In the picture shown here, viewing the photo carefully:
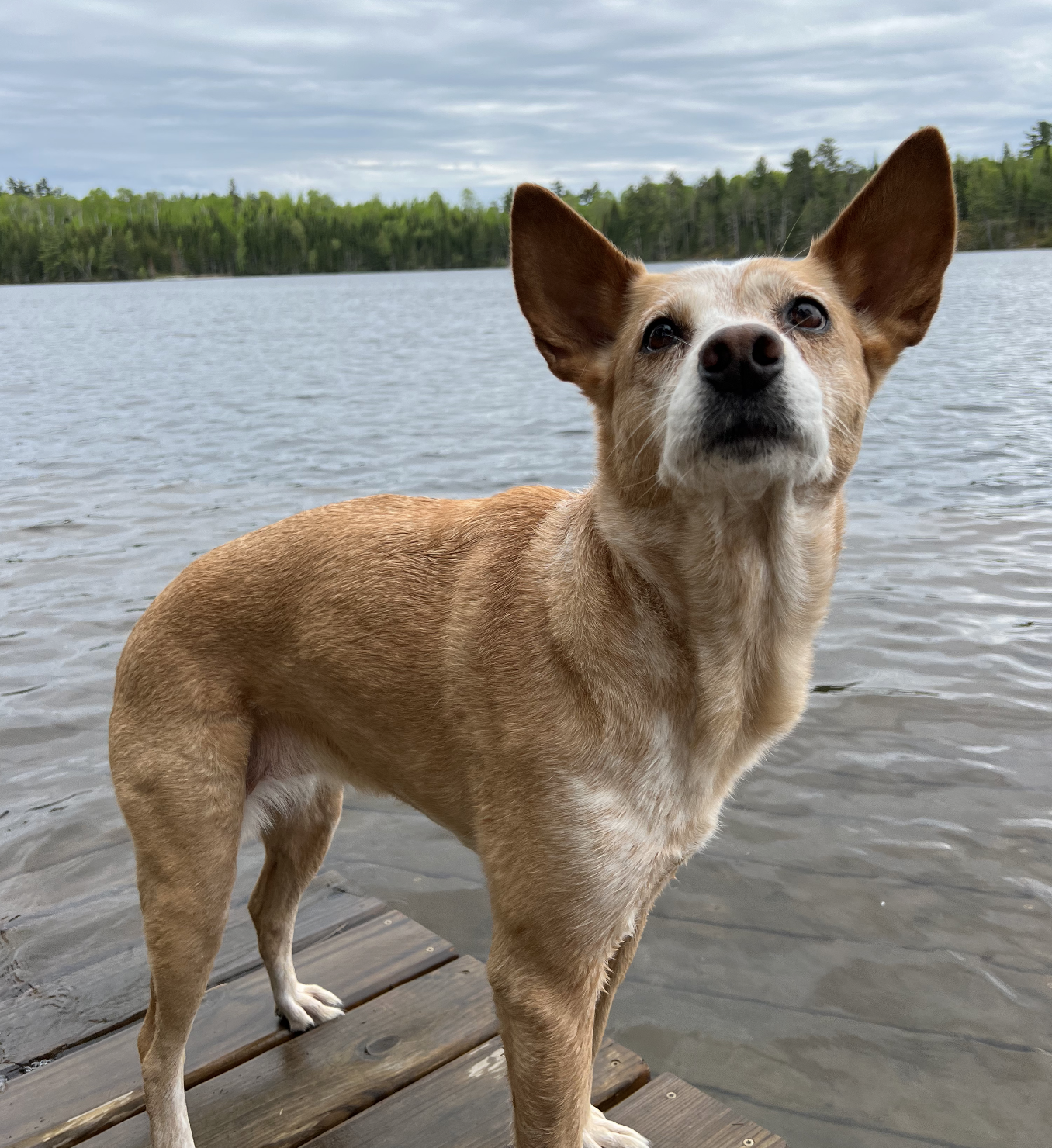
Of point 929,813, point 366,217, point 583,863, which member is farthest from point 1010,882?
point 366,217

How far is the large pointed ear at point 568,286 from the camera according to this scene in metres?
2.64

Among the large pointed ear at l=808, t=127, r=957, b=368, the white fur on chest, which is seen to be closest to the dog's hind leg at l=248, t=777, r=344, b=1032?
the white fur on chest

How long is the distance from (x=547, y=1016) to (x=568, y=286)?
195cm

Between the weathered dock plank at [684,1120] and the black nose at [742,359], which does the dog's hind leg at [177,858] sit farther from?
the black nose at [742,359]

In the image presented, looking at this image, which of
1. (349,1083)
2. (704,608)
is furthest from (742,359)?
(349,1083)

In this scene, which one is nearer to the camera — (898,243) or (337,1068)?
(898,243)

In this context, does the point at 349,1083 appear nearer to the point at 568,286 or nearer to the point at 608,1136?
the point at 608,1136

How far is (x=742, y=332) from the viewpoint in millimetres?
2127

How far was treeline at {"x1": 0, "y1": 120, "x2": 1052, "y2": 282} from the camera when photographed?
85812 mm

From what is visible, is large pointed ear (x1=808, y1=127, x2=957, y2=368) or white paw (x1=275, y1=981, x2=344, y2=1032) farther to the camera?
white paw (x1=275, y1=981, x2=344, y2=1032)

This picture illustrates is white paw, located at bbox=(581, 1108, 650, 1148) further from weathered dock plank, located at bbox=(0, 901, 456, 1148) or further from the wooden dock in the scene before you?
weathered dock plank, located at bbox=(0, 901, 456, 1148)

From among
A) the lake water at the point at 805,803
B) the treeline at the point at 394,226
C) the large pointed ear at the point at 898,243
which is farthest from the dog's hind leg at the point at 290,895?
the treeline at the point at 394,226

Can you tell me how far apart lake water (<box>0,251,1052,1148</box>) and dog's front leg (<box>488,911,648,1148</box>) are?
4.89 feet

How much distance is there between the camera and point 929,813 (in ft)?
17.0
